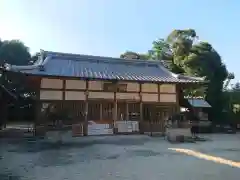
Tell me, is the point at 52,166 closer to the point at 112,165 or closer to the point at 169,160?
the point at 112,165

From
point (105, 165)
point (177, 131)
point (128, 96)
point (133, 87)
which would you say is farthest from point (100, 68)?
point (105, 165)

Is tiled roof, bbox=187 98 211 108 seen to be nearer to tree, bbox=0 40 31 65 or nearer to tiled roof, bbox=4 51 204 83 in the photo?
tiled roof, bbox=4 51 204 83

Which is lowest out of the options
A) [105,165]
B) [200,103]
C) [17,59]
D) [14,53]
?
[105,165]

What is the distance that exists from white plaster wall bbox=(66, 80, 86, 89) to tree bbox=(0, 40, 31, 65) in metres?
15.4

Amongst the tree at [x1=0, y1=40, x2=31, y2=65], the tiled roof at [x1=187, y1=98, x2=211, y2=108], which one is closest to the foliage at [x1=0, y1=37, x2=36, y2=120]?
the tree at [x1=0, y1=40, x2=31, y2=65]

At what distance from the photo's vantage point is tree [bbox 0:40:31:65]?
29656 mm

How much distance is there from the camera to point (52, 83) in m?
16.3

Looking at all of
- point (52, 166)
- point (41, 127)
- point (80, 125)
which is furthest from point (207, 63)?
point (52, 166)

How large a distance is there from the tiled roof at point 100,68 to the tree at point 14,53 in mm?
12134

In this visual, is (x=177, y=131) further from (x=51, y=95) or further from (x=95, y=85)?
(x=51, y=95)

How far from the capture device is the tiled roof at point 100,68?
16.7m

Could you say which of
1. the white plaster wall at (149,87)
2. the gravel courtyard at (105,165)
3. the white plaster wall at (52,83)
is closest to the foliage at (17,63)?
the white plaster wall at (52,83)

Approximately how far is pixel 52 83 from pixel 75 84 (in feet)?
4.45

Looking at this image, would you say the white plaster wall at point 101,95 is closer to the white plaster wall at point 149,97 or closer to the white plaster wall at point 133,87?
the white plaster wall at point 133,87
